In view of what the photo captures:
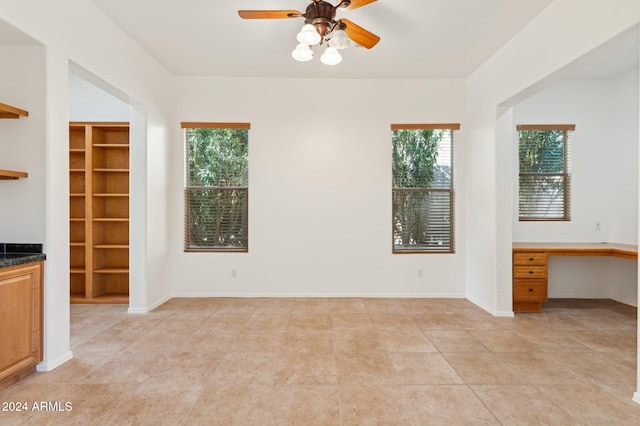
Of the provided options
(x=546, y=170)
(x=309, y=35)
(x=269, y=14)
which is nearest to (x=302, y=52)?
(x=309, y=35)

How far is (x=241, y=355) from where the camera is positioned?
310cm

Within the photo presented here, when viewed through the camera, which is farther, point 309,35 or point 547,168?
point 547,168

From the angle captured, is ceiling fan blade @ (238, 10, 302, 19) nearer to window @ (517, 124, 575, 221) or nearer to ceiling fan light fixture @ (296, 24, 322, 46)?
ceiling fan light fixture @ (296, 24, 322, 46)

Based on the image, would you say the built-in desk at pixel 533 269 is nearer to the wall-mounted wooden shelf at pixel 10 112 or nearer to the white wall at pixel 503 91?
the white wall at pixel 503 91

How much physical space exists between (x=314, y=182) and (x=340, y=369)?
9.39ft

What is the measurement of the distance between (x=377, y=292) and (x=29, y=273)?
157 inches

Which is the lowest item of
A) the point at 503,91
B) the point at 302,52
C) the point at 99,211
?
the point at 99,211

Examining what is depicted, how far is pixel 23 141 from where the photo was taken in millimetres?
2752

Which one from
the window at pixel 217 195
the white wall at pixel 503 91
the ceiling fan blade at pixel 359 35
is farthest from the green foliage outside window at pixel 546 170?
the window at pixel 217 195

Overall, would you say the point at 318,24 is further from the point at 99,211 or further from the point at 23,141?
the point at 99,211

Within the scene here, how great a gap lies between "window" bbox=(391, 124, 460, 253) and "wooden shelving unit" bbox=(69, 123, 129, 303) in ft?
12.5

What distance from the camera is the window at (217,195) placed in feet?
16.9

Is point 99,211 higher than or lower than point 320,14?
lower

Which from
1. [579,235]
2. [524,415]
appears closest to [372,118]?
[579,235]
